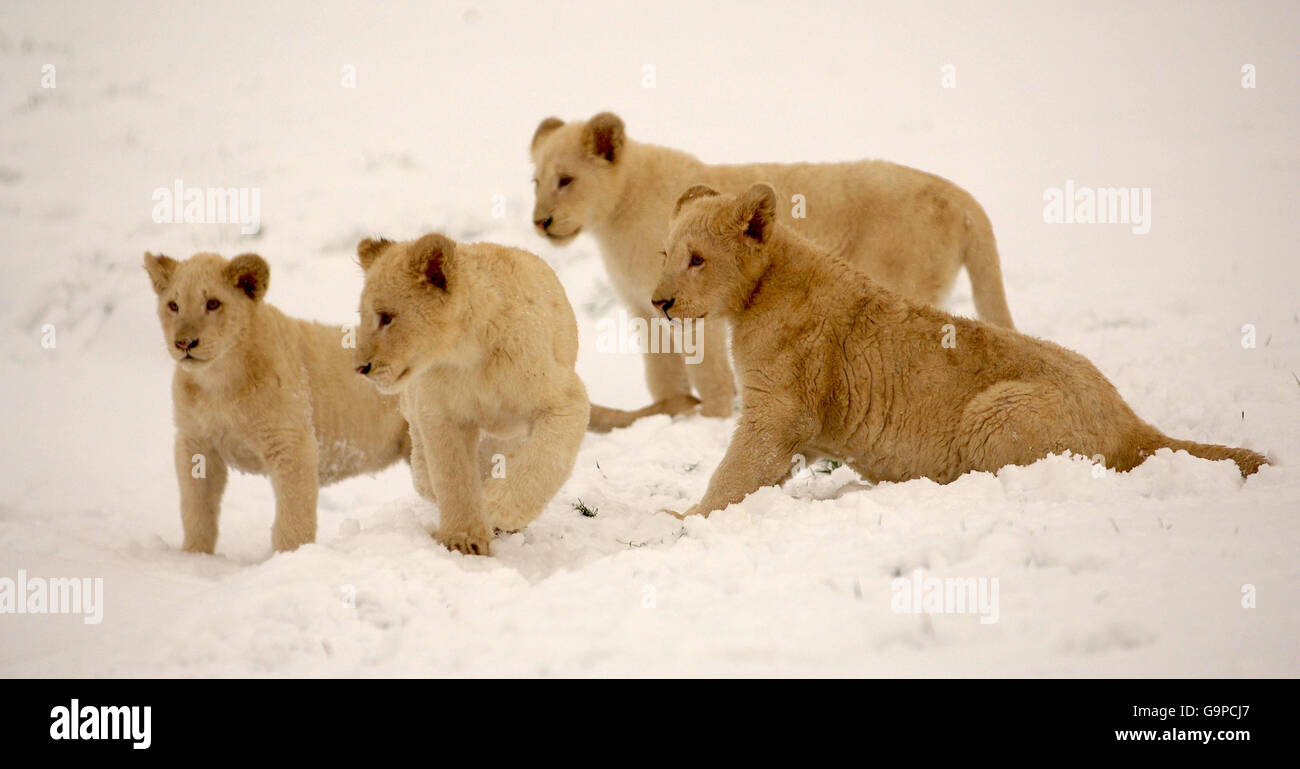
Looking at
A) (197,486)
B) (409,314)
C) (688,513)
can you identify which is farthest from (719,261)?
(197,486)

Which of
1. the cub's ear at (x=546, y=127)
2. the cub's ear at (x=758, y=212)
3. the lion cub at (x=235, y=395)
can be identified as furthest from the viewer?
the cub's ear at (x=546, y=127)

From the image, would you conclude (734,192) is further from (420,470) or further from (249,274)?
(249,274)

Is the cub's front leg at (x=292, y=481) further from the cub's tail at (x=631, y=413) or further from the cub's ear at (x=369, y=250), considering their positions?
the cub's tail at (x=631, y=413)

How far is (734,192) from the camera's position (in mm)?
9156

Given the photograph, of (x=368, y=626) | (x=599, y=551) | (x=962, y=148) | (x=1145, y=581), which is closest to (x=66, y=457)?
(x=599, y=551)

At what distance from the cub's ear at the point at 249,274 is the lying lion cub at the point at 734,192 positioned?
2.81 metres

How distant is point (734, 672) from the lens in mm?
3672

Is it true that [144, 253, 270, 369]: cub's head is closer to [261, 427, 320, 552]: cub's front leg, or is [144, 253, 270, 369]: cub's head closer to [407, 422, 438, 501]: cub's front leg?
[261, 427, 320, 552]: cub's front leg

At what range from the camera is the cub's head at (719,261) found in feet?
20.8

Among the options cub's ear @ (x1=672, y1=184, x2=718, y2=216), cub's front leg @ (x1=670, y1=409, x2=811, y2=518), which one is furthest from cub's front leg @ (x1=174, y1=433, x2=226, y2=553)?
cub's ear @ (x1=672, y1=184, x2=718, y2=216)

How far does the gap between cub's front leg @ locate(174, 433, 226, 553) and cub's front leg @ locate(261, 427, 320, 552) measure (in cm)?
47

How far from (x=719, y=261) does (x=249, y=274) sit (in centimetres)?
288

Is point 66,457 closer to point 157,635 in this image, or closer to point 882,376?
point 157,635

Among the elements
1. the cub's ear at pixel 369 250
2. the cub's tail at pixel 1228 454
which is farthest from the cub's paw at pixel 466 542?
the cub's tail at pixel 1228 454
